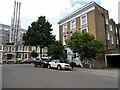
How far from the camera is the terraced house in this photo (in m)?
26.6

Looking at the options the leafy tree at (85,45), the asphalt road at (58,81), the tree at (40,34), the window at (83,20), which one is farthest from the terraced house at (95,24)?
the asphalt road at (58,81)

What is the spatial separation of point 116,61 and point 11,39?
55.9 metres

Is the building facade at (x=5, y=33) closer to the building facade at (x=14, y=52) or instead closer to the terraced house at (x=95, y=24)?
the building facade at (x=14, y=52)

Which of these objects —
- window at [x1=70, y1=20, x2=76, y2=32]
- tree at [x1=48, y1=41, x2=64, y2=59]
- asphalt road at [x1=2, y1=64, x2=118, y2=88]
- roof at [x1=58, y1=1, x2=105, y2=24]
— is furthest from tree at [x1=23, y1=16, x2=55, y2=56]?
asphalt road at [x1=2, y1=64, x2=118, y2=88]

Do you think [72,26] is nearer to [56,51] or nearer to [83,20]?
[83,20]

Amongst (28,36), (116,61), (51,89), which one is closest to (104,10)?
(116,61)

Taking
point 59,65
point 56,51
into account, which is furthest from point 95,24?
point 59,65

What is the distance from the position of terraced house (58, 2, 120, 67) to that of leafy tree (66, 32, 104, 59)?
3.51 meters

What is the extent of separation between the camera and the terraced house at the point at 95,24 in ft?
87.3

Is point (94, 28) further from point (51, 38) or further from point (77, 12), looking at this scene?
point (51, 38)

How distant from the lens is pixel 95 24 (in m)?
26.5

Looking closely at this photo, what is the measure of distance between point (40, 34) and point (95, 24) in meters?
13.1

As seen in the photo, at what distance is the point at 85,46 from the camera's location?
22375 millimetres

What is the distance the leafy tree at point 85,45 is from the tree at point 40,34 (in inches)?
474
